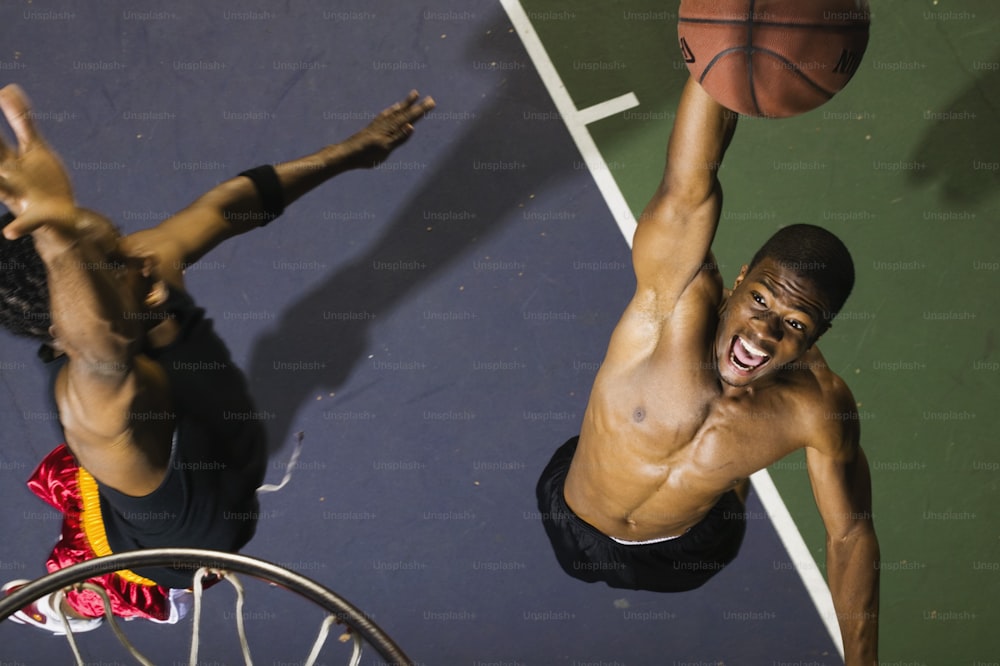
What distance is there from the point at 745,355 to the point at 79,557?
300 centimetres

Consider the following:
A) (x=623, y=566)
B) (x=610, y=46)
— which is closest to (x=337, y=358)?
(x=623, y=566)

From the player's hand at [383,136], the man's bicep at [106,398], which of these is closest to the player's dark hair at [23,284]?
the man's bicep at [106,398]

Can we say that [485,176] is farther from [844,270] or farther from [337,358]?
[844,270]

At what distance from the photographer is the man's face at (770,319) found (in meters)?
3.21

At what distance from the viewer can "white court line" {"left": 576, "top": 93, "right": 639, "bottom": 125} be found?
4766mm

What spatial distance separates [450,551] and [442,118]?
7.43ft

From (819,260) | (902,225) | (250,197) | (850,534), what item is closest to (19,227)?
(250,197)

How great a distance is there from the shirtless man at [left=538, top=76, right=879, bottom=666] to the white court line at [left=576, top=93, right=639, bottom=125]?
5.40 ft

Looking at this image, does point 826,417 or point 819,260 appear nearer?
point 819,260

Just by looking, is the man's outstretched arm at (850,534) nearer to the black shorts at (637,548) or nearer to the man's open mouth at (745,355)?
the man's open mouth at (745,355)

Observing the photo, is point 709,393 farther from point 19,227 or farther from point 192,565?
point 19,227

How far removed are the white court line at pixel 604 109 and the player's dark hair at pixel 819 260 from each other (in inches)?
66.7

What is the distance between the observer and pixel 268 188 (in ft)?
13.1

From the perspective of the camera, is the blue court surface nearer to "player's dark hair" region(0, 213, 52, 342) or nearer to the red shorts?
the red shorts
